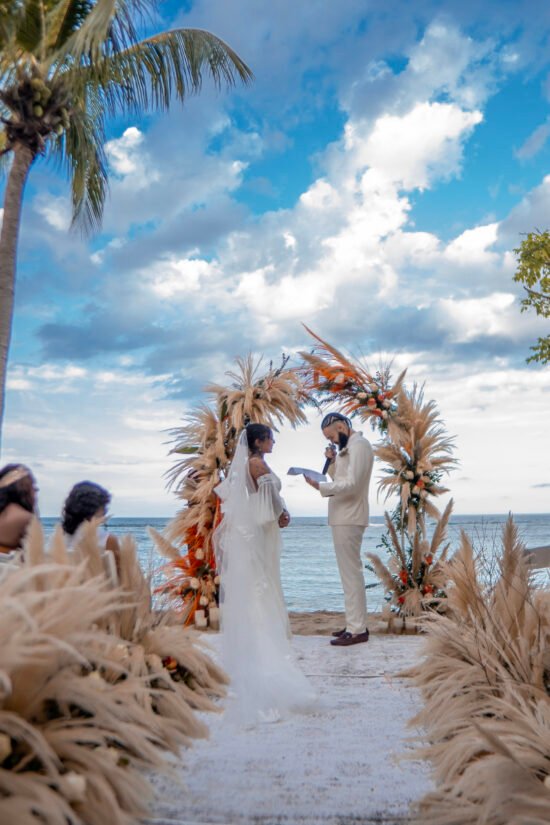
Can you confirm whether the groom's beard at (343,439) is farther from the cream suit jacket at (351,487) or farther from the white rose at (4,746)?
the white rose at (4,746)

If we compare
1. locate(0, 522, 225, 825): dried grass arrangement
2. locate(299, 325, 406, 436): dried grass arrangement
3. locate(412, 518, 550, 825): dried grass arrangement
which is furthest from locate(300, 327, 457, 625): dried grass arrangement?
locate(0, 522, 225, 825): dried grass arrangement

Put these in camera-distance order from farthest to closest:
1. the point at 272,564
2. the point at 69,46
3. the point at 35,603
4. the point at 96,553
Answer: the point at 69,46 < the point at 272,564 < the point at 96,553 < the point at 35,603

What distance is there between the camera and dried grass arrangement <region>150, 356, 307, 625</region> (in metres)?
7.75

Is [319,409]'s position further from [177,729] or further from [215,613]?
[177,729]

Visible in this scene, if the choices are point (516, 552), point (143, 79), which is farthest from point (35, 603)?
point (143, 79)

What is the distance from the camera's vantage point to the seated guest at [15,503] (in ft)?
13.2

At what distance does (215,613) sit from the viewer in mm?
7723

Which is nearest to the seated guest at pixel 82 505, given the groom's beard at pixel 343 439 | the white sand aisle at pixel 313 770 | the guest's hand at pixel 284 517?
the white sand aisle at pixel 313 770

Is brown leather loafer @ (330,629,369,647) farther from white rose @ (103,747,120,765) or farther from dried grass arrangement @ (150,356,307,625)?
white rose @ (103,747,120,765)

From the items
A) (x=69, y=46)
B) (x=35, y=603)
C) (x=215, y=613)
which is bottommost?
(x=215, y=613)

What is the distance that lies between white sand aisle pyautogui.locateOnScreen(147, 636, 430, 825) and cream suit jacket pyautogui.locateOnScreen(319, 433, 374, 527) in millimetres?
2196

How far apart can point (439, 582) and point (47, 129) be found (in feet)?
27.5

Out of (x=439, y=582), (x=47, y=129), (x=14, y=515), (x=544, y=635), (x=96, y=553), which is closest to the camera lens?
(x=96, y=553)

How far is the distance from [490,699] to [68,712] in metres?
1.91
